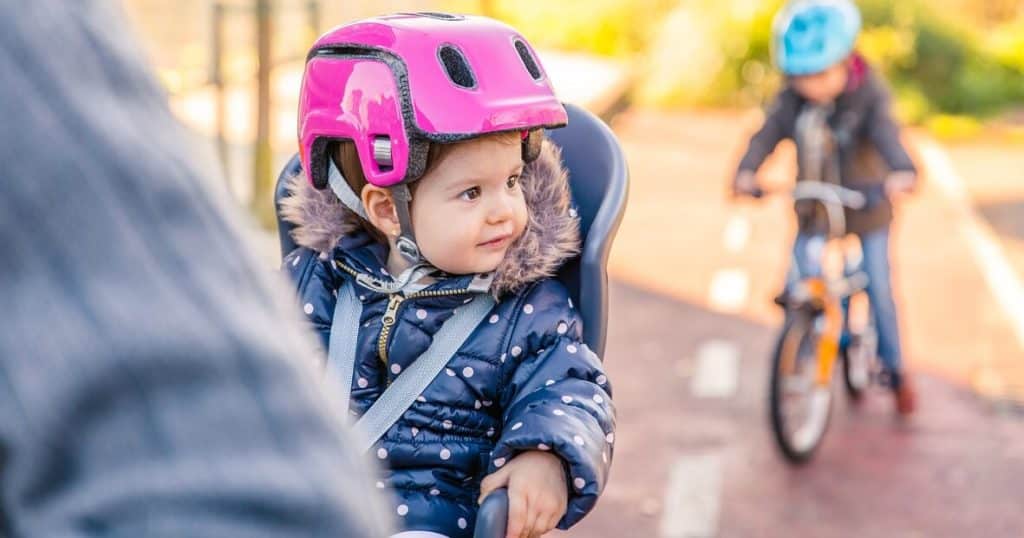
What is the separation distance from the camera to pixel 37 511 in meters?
0.59

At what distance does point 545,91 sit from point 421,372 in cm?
48

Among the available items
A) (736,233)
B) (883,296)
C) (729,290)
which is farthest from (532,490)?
(736,233)

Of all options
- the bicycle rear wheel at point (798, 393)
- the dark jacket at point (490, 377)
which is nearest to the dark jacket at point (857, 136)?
the bicycle rear wheel at point (798, 393)

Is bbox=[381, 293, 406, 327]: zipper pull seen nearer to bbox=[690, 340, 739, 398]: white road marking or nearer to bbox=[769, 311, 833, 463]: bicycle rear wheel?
bbox=[769, 311, 833, 463]: bicycle rear wheel

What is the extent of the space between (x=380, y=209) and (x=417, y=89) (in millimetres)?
289

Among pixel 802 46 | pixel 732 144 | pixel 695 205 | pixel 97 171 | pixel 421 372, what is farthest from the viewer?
pixel 732 144

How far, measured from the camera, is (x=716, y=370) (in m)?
7.25

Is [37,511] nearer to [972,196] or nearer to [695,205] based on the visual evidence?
[695,205]

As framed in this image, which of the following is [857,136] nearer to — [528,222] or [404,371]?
[528,222]

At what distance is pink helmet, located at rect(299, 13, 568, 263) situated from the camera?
2266mm

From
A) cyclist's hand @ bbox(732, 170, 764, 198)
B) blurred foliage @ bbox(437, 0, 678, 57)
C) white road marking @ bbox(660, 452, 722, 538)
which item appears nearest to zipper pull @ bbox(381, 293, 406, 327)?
white road marking @ bbox(660, 452, 722, 538)

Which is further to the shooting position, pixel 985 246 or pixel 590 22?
pixel 590 22

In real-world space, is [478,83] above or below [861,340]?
above

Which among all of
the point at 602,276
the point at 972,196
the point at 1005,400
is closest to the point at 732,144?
the point at 972,196
